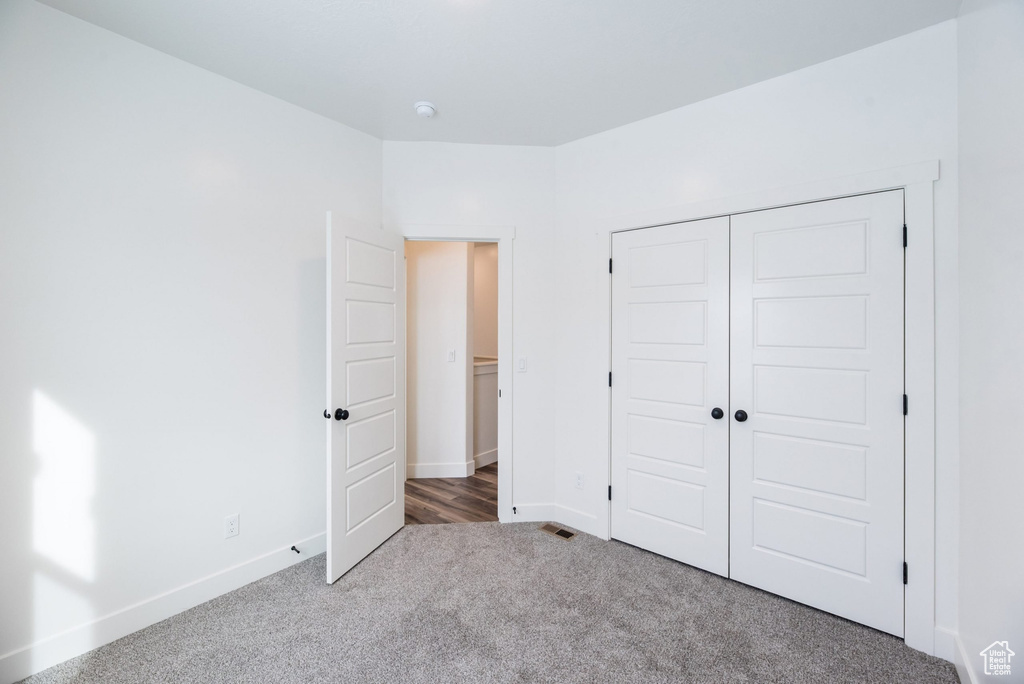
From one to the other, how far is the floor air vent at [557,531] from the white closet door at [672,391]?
303 millimetres

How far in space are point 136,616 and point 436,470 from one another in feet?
7.51

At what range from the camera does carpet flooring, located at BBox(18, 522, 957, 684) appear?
1.67 meters

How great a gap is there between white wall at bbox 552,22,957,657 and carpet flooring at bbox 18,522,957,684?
0.51m

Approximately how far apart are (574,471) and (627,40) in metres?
2.50

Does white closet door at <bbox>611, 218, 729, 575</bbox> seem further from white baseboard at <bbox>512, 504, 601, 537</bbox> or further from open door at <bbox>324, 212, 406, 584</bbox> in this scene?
open door at <bbox>324, 212, 406, 584</bbox>

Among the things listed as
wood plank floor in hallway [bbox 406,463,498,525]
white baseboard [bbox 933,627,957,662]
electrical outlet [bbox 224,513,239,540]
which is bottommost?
wood plank floor in hallway [bbox 406,463,498,525]

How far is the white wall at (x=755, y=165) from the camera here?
176 cm

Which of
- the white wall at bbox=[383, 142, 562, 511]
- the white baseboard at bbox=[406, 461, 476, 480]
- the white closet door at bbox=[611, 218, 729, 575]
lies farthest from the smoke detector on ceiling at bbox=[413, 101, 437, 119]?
the white baseboard at bbox=[406, 461, 476, 480]

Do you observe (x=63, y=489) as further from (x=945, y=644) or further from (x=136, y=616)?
(x=945, y=644)

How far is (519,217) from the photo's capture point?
3.00 m

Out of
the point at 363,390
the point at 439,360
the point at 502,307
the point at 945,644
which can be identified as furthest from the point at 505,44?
the point at 945,644

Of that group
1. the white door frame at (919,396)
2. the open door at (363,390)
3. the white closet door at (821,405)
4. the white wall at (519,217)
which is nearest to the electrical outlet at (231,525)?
the open door at (363,390)

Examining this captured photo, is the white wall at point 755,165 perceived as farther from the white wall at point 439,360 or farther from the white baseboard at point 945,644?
the white wall at point 439,360

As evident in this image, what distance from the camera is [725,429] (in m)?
2.31
